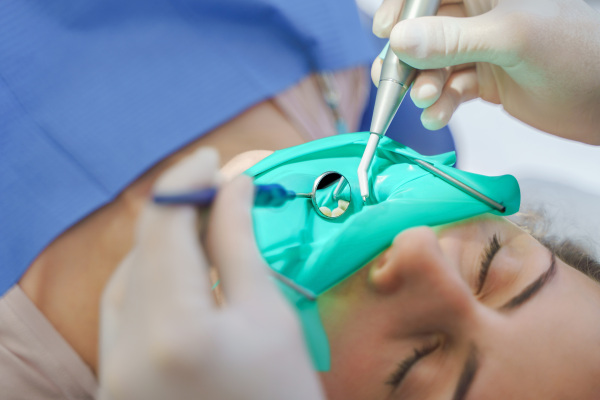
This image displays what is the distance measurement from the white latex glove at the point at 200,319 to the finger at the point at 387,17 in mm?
589

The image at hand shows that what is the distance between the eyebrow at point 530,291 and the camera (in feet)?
2.11

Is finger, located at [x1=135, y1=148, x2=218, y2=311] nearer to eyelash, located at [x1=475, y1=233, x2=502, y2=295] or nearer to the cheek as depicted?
the cheek

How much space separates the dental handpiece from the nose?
0.10m

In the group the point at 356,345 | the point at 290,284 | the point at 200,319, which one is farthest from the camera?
the point at 356,345

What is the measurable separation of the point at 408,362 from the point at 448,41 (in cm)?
48

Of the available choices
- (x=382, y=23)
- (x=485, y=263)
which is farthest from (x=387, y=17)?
(x=485, y=263)

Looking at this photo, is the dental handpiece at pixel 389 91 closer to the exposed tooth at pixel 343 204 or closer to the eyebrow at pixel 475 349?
the exposed tooth at pixel 343 204

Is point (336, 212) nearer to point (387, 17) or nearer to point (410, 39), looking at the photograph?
point (410, 39)

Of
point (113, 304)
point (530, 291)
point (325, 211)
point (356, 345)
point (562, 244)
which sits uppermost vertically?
point (113, 304)

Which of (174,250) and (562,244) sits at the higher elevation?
(174,250)

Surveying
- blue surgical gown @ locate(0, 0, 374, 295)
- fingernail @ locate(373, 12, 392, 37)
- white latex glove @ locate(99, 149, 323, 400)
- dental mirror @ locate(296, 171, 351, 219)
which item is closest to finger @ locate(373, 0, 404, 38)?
fingernail @ locate(373, 12, 392, 37)

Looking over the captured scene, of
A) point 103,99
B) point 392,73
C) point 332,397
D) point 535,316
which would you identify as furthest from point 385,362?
point 103,99

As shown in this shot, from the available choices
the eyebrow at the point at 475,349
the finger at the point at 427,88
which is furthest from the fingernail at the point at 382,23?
the eyebrow at the point at 475,349

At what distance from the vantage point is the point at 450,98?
2.94ft
